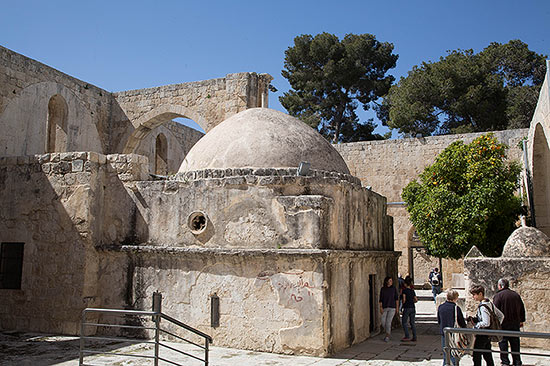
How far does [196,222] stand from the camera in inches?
335

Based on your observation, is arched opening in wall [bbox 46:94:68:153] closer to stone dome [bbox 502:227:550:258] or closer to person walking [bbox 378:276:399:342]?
person walking [bbox 378:276:399:342]

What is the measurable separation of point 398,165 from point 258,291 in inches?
507

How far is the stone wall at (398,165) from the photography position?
1908cm

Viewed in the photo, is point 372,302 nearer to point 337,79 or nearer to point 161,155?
point 161,155

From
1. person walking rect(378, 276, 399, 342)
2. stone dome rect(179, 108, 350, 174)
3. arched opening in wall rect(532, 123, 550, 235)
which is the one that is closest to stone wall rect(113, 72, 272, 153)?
stone dome rect(179, 108, 350, 174)

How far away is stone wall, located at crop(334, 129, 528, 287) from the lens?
751 inches

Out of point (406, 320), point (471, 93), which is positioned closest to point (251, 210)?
point (406, 320)

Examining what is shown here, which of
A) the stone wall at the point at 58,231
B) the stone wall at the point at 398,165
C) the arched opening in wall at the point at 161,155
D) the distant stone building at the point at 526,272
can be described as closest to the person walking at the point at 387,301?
the distant stone building at the point at 526,272

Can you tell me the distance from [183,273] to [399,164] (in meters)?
12.9

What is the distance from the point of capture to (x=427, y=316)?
1306 cm

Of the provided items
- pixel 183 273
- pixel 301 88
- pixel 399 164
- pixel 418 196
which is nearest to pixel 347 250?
pixel 183 273

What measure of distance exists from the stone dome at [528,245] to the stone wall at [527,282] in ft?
0.59

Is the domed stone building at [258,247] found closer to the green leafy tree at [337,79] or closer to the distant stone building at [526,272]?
the distant stone building at [526,272]

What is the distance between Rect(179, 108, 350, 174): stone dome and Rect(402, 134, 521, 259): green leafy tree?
5171 millimetres
